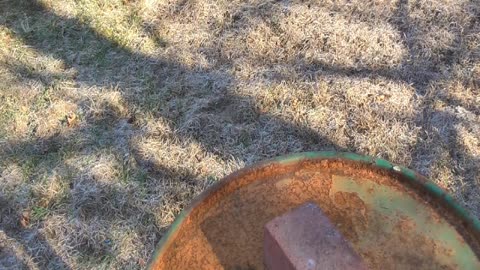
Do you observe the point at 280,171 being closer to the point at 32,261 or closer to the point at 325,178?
the point at 325,178

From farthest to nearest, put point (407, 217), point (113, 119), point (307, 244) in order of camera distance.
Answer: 1. point (113, 119)
2. point (407, 217)
3. point (307, 244)

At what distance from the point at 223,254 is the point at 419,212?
583mm

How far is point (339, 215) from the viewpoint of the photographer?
1.51 m

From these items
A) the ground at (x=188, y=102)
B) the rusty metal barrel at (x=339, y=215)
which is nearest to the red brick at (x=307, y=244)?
the rusty metal barrel at (x=339, y=215)

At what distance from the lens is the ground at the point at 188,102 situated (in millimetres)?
2955

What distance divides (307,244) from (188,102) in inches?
88.5

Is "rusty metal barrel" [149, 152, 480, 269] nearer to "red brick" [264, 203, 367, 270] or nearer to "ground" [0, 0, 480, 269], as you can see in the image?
"red brick" [264, 203, 367, 270]

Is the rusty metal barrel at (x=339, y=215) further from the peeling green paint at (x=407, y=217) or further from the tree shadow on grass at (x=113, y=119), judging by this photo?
the tree shadow on grass at (x=113, y=119)

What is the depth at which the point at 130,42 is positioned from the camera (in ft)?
12.6

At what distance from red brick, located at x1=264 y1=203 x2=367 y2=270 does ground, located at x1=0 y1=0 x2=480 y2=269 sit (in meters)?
1.64

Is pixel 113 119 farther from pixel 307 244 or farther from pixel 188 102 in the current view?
pixel 307 244

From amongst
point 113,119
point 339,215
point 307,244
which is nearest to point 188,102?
point 113,119

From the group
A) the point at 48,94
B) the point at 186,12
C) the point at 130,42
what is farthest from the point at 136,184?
the point at 186,12

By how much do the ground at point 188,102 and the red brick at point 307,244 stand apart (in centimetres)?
164
